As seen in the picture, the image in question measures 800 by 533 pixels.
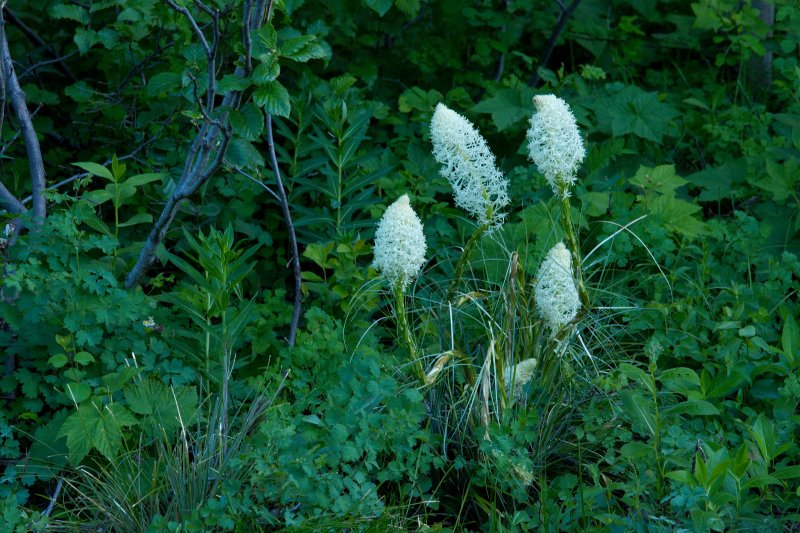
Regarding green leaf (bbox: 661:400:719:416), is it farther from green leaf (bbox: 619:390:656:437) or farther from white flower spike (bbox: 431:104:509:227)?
white flower spike (bbox: 431:104:509:227)

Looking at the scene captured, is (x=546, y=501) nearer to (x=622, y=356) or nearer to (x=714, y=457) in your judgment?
(x=714, y=457)

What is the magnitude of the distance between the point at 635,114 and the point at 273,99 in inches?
88.2

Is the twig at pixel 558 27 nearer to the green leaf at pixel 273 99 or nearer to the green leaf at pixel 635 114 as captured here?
the green leaf at pixel 635 114

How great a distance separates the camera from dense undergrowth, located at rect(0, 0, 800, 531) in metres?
2.50

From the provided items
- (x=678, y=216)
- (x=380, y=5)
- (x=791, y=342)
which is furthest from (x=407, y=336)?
(x=380, y=5)

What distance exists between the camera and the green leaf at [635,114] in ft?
14.2

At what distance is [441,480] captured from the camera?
104 inches

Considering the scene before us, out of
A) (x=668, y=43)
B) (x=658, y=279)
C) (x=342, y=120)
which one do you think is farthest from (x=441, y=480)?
(x=668, y=43)

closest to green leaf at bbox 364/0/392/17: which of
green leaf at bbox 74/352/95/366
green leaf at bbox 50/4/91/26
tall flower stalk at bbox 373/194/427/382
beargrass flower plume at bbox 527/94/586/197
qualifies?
green leaf at bbox 50/4/91/26

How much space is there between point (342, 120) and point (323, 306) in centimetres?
79

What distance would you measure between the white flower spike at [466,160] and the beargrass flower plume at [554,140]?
0.15m

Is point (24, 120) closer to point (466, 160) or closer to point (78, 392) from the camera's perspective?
point (78, 392)

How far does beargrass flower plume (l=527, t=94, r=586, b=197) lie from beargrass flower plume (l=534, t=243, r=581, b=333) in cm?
24

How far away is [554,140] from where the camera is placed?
278cm
